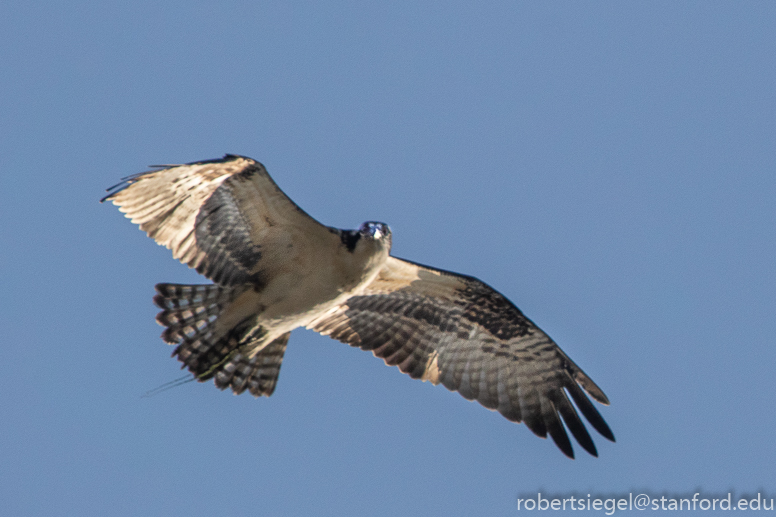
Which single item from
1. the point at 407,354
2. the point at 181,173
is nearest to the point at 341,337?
the point at 407,354

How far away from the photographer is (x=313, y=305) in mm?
9758

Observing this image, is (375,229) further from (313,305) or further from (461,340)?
(461,340)

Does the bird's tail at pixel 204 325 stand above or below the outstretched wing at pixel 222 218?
below

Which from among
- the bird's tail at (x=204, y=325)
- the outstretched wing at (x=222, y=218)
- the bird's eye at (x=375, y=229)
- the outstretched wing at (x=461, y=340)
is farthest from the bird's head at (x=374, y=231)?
Result: the bird's tail at (x=204, y=325)

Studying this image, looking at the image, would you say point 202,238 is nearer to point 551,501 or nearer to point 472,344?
point 472,344

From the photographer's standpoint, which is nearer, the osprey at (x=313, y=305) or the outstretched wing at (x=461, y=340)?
the osprey at (x=313, y=305)

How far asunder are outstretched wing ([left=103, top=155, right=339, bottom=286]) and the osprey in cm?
1

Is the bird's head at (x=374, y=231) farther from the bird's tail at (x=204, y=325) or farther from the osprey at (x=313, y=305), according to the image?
the bird's tail at (x=204, y=325)

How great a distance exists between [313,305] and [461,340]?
2163 mm

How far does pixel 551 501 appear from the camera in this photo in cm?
1061

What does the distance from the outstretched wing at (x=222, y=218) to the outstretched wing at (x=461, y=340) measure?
4.37ft

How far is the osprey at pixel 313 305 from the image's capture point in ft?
31.1

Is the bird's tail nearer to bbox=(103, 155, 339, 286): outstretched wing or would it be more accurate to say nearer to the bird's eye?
bbox=(103, 155, 339, 286): outstretched wing

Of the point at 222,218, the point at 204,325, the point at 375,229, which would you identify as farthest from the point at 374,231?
the point at 204,325
